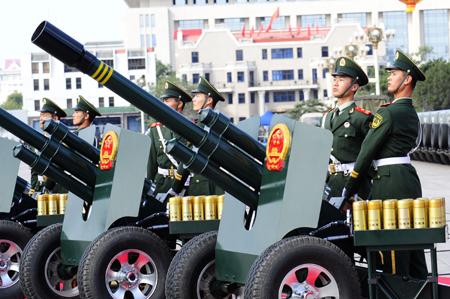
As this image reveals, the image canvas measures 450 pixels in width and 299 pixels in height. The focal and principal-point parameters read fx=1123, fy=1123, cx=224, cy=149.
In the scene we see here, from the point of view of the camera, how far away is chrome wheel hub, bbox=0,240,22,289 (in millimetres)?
9664

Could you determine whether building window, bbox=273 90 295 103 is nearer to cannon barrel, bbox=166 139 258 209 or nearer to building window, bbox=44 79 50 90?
building window, bbox=44 79 50 90

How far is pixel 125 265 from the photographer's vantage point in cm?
786

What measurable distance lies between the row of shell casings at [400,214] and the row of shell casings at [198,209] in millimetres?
1630

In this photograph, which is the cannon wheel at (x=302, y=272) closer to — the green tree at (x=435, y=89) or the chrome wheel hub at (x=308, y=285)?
the chrome wheel hub at (x=308, y=285)

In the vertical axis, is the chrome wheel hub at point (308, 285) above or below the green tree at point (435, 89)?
above

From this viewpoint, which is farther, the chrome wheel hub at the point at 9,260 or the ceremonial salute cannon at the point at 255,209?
the chrome wheel hub at the point at 9,260

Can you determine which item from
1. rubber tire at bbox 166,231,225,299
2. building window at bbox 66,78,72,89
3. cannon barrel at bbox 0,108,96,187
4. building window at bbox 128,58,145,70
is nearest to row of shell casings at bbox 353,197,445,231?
rubber tire at bbox 166,231,225,299

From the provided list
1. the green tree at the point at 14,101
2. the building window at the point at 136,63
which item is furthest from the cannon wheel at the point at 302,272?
the green tree at the point at 14,101

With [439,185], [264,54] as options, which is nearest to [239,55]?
[264,54]

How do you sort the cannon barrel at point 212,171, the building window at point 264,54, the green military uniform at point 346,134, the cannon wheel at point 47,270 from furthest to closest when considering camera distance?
the building window at point 264,54 → the cannon wheel at point 47,270 → the green military uniform at point 346,134 → the cannon barrel at point 212,171

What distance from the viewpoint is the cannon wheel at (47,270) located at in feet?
28.0

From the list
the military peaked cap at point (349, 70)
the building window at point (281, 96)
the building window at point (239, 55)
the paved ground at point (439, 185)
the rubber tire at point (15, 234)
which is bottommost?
the building window at point (281, 96)

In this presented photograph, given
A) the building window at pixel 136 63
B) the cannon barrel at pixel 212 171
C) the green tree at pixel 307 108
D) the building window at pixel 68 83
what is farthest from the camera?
the building window at pixel 136 63

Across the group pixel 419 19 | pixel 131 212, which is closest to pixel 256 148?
pixel 131 212
